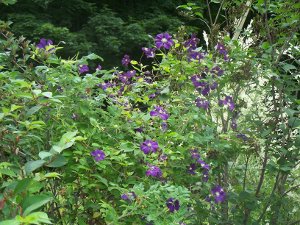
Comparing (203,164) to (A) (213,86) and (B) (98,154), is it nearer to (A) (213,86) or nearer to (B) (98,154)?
(A) (213,86)

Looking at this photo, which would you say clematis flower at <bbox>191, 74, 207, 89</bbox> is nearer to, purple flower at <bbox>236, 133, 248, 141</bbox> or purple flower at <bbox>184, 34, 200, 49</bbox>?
purple flower at <bbox>184, 34, 200, 49</bbox>

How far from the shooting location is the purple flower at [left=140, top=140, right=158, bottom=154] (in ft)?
6.07

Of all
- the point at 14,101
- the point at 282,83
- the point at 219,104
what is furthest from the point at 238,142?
the point at 14,101

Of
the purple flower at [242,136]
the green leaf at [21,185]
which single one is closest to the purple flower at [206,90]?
the purple flower at [242,136]

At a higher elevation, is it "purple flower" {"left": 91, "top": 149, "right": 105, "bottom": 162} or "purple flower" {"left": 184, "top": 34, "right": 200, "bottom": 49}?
"purple flower" {"left": 184, "top": 34, "right": 200, "bottom": 49}

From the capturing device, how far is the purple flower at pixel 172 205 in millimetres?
1770

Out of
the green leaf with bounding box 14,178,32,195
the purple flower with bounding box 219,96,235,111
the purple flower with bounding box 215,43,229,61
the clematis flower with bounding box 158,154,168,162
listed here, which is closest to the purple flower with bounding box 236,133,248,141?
the purple flower with bounding box 219,96,235,111

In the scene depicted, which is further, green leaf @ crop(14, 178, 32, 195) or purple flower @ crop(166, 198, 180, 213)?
purple flower @ crop(166, 198, 180, 213)

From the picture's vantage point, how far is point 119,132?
1.95 meters

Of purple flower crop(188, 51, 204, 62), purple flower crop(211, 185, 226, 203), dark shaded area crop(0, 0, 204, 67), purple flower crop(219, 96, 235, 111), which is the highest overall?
purple flower crop(188, 51, 204, 62)

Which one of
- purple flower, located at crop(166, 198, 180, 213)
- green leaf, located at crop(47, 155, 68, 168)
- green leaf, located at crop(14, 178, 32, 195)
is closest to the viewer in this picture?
green leaf, located at crop(14, 178, 32, 195)

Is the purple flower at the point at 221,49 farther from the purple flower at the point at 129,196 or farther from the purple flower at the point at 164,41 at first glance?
the purple flower at the point at 129,196

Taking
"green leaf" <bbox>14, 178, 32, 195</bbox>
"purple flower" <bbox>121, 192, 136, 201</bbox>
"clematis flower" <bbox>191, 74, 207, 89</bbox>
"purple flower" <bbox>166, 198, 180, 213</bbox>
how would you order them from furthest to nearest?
"clematis flower" <bbox>191, 74, 207, 89</bbox>
"purple flower" <bbox>166, 198, 180, 213</bbox>
"purple flower" <bbox>121, 192, 136, 201</bbox>
"green leaf" <bbox>14, 178, 32, 195</bbox>

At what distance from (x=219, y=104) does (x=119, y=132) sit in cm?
79
